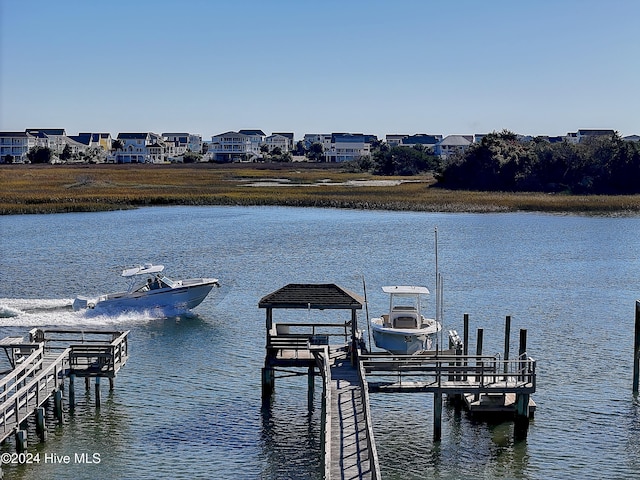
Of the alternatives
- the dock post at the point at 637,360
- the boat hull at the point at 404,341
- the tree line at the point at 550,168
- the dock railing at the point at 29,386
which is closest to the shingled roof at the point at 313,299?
the boat hull at the point at 404,341

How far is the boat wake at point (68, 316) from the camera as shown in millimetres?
38719

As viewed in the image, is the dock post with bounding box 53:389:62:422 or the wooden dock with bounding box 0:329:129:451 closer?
the wooden dock with bounding box 0:329:129:451

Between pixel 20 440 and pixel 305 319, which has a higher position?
pixel 305 319

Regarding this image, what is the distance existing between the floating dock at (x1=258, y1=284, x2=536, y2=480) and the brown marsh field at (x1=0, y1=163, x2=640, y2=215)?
67132 mm

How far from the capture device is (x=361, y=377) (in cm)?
2427

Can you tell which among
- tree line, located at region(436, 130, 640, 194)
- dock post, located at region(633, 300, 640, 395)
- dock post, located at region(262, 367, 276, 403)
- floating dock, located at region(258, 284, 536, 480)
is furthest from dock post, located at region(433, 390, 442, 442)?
tree line, located at region(436, 130, 640, 194)

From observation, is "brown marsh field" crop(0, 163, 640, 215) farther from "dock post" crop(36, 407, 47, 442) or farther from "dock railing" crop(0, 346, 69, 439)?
"dock post" crop(36, 407, 47, 442)

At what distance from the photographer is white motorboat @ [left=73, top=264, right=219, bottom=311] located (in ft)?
132

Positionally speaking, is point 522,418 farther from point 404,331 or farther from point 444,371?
point 404,331

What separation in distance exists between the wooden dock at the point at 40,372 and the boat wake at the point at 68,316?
31.4ft

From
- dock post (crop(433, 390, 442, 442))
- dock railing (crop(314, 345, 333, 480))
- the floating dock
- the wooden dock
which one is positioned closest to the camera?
dock railing (crop(314, 345, 333, 480))

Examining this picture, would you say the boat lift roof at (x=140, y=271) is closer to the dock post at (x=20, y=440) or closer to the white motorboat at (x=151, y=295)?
the white motorboat at (x=151, y=295)

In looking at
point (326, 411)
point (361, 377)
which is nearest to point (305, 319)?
point (361, 377)

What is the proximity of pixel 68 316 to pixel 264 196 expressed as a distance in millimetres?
66812
